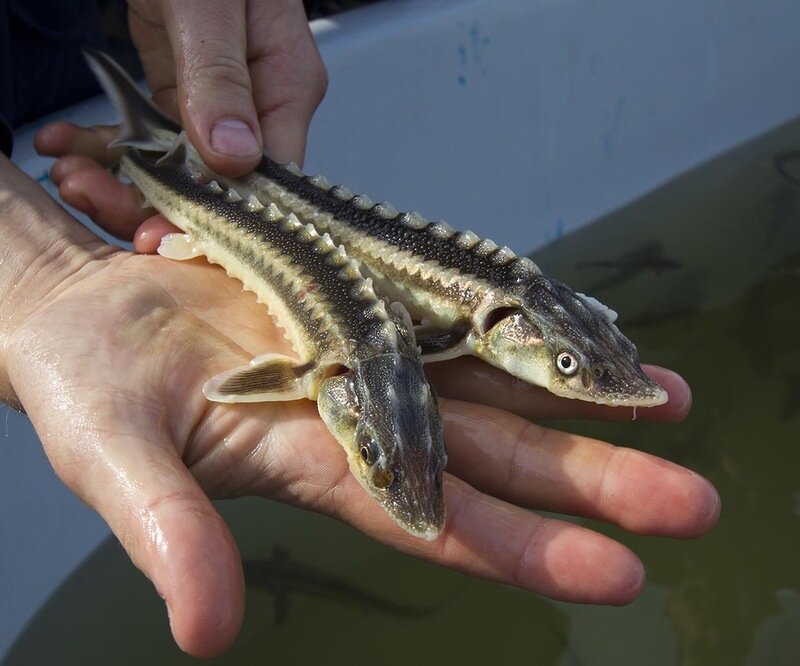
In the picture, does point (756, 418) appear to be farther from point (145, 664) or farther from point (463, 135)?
point (145, 664)

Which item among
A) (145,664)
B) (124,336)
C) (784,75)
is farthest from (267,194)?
(784,75)

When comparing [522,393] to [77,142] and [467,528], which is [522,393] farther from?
[77,142]

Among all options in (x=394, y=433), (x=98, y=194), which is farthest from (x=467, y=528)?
(x=98, y=194)

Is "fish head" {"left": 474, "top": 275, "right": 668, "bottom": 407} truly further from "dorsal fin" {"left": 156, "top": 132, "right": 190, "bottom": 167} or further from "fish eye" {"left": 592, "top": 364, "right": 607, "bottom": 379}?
"dorsal fin" {"left": 156, "top": 132, "right": 190, "bottom": 167}

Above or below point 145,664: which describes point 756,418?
above

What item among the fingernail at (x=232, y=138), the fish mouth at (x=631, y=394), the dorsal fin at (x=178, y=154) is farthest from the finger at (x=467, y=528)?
the dorsal fin at (x=178, y=154)

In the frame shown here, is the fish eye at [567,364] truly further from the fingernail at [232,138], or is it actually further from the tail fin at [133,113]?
the tail fin at [133,113]
